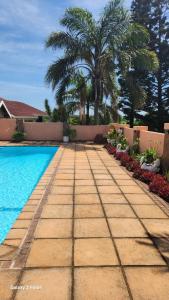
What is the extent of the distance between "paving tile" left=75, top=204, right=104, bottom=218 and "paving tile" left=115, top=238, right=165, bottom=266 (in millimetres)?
1187

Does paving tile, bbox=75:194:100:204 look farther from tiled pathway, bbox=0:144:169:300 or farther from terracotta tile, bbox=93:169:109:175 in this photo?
terracotta tile, bbox=93:169:109:175

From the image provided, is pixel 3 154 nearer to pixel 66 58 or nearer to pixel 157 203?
pixel 66 58

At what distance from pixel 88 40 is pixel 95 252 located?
17.4m

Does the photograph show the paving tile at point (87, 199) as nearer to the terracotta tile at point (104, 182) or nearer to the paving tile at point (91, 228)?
the paving tile at point (91, 228)

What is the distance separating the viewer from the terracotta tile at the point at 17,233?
4.68m

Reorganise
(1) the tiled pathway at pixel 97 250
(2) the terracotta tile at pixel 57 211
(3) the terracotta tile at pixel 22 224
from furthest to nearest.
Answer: (2) the terracotta tile at pixel 57 211
(3) the terracotta tile at pixel 22 224
(1) the tiled pathway at pixel 97 250

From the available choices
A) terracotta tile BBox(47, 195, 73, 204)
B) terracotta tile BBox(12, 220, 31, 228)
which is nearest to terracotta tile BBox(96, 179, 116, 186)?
terracotta tile BBox(47, 195, 73, 204)

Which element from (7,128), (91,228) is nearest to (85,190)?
(91,228)

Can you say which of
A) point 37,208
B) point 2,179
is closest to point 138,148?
point 2,179

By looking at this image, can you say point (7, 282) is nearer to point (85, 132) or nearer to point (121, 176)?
point (121, 176)

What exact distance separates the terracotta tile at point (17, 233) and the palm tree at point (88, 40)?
51.7 ft

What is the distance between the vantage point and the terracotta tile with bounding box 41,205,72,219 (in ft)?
18.6

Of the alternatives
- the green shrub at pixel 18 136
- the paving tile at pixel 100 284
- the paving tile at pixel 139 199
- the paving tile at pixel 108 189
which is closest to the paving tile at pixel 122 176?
the paving tile at pixel 108 189

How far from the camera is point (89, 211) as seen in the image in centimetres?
596
